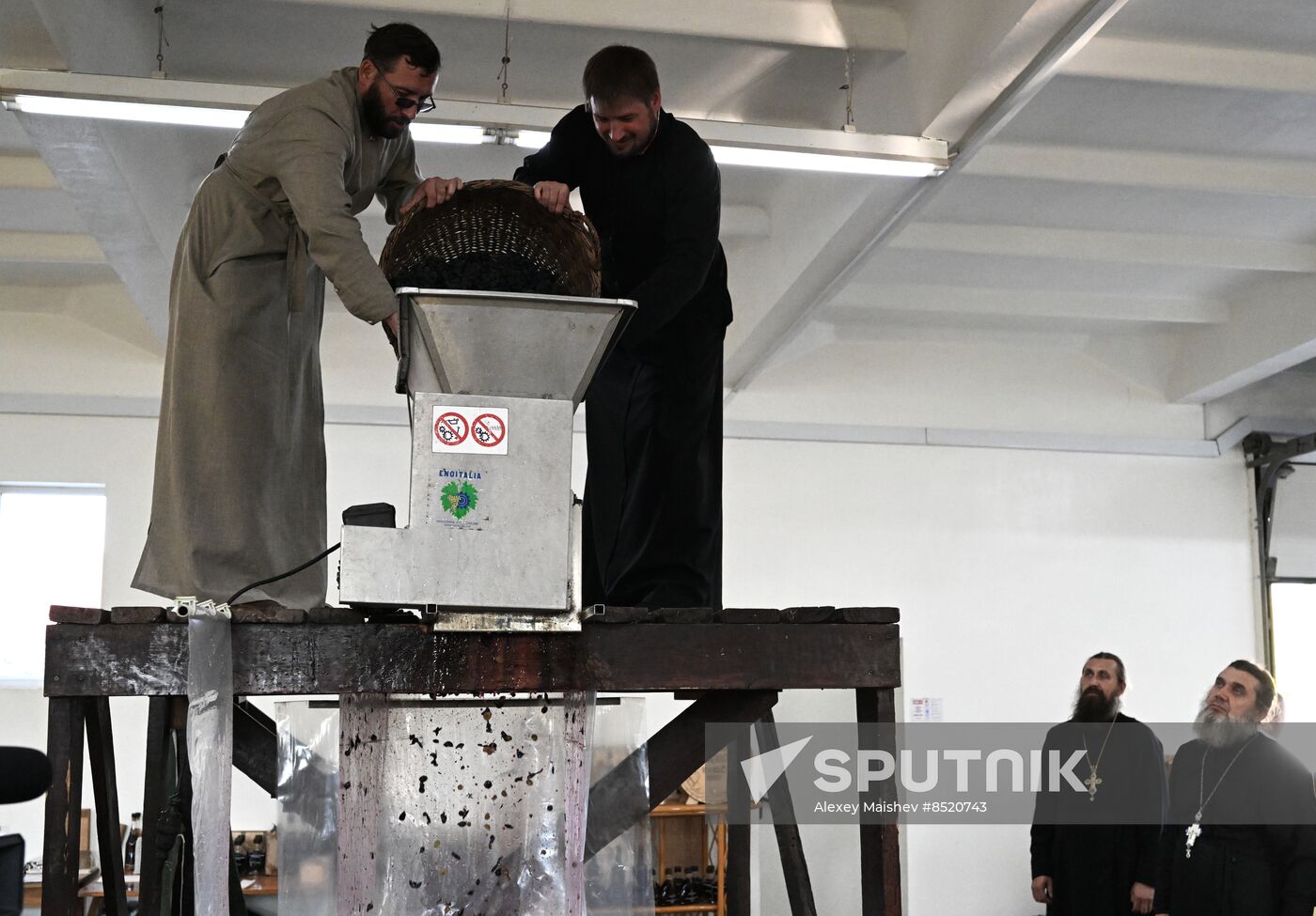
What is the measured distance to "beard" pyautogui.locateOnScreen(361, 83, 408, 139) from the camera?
1.98 metres

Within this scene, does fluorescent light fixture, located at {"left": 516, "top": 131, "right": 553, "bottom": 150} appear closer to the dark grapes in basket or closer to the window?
the dark grapes in basket

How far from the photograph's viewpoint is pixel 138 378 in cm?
703

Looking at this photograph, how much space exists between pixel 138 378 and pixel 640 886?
617cm

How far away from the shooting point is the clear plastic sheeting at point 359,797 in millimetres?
1566

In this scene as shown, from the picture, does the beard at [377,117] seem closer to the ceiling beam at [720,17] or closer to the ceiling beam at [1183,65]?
the ceiling beam at [720,17]

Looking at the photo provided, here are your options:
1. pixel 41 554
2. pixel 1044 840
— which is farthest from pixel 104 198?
pixel 1044 840

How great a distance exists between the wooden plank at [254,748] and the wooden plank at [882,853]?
802mm

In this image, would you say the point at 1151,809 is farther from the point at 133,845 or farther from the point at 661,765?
the point at 133,845

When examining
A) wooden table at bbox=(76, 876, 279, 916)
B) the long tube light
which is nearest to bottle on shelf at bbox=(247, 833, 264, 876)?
wooden table at bbox=(76, 876, 279, 916)

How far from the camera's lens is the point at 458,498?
4.71 ft

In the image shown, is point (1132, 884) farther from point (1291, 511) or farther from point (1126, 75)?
point (1291, 511)

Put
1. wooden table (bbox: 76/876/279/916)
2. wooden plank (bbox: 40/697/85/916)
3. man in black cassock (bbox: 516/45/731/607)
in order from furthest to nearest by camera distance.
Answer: wooden table (bbox: 76/876/279/916) < man in black cassock (bbox: 516/45/731/607) < wooden plank (bbox: 40/697/85/916)

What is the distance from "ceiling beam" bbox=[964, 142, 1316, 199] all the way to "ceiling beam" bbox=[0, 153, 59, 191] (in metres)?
3.91

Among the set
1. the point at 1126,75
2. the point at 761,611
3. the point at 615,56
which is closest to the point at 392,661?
the point at 761,611
